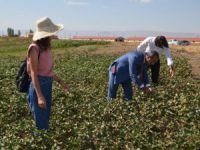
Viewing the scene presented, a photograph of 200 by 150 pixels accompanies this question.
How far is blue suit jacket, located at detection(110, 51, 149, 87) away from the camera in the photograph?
285 inches

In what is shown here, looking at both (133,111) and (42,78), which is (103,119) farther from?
(42,78)

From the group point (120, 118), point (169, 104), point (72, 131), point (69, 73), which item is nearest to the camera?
point (72, 131)

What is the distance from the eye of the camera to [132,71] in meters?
7.26

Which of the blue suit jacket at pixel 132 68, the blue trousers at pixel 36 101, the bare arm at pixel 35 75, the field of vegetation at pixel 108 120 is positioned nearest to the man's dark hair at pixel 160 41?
the field of vegetation at pixel 108 120

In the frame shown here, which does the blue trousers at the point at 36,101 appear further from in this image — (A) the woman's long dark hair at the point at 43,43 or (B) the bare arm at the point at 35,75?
(A) the woman's long dark hair at the point at 43,43

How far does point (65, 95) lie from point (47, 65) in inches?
166

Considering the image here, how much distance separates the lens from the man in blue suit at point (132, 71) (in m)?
7.17

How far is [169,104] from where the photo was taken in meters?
8.48

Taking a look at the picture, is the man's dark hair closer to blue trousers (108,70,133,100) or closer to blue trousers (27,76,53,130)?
blue trousers (108,70,133,100)

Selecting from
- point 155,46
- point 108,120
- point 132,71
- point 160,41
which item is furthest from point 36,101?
point 155,46

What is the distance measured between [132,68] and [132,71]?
5 cm

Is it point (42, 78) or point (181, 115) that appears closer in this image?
point (42, 78)

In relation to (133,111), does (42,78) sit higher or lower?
higher

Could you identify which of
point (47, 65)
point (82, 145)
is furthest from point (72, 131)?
point (47, 65)
